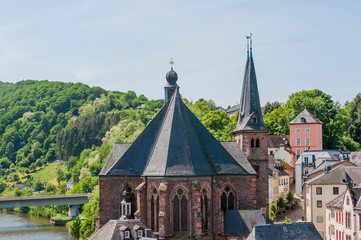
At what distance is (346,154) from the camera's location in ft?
303

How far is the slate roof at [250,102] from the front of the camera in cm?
6256

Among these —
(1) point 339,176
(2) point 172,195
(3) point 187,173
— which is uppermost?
(3) point 187,173

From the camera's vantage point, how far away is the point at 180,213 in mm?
53125

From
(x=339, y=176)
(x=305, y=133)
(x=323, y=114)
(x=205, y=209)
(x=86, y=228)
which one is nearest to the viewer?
(x=205, y=209)

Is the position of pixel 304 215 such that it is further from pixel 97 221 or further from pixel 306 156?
pixel 97 221

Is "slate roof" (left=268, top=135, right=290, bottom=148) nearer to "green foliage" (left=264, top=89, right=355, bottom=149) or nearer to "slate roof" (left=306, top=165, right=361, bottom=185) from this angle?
"green foliage" (left=264, top=89, right=355, bottom=149)

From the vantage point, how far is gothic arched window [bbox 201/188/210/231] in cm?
5441

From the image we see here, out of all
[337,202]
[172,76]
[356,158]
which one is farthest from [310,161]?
[172,76]

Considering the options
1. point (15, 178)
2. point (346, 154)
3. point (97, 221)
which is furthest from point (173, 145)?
point (15, 178)

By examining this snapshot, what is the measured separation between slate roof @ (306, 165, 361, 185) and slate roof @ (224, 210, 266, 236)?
1940cm

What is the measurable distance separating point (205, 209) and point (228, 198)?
13.9 ft

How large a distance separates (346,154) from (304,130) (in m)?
→ 15.4

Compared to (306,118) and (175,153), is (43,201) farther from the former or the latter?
(175,153)

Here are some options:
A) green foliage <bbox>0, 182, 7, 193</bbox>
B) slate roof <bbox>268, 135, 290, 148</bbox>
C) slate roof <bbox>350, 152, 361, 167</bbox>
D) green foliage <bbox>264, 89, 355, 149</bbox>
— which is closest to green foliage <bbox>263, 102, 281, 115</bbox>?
green foliage <bbox>264, 89, 355, 149</bbox>
